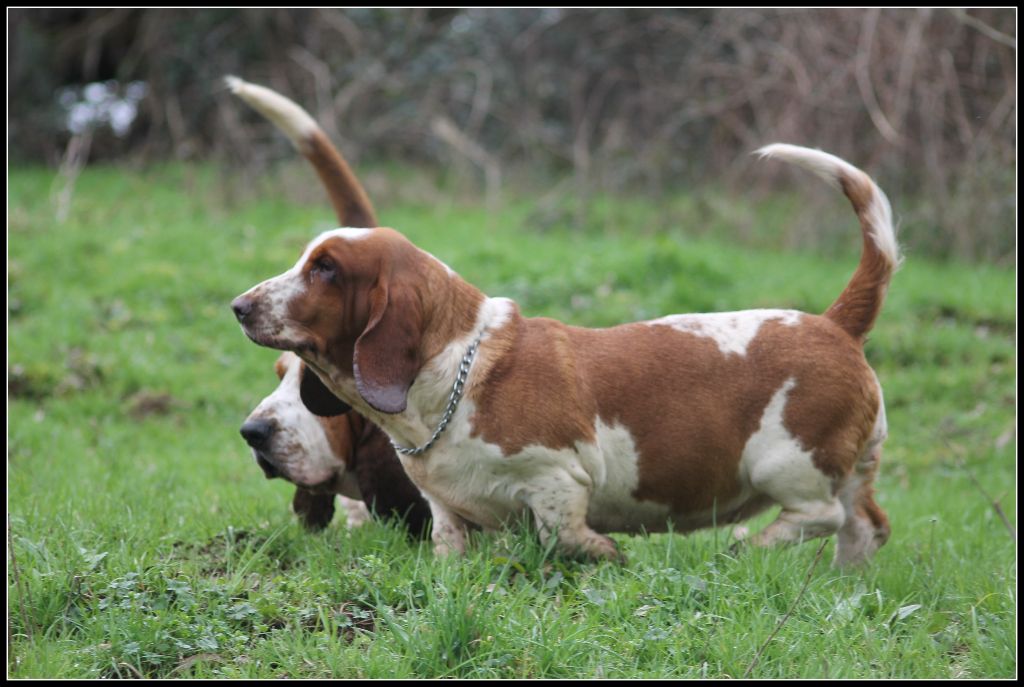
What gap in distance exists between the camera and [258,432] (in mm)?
4734

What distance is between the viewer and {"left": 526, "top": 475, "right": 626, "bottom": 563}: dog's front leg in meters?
4.23

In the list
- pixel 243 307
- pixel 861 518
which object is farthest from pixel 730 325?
pixel 243 307

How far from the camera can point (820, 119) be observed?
1210 centimetres

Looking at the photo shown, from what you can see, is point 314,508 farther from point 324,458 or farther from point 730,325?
point 730,325

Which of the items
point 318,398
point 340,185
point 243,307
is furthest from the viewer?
point 340,185

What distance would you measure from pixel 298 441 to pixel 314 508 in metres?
0.46

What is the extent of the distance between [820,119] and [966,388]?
4.35 metres

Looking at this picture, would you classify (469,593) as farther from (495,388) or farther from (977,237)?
(977,237)

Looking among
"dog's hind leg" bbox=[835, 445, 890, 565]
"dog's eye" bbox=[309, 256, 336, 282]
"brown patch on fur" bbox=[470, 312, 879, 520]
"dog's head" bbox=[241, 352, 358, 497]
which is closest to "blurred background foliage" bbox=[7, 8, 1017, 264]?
"dog's hind leg" bbox=[835, 445, 890, 565]

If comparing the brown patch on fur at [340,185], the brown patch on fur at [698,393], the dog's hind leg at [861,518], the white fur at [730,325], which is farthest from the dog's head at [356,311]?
the dog's hind leg at [861,518]

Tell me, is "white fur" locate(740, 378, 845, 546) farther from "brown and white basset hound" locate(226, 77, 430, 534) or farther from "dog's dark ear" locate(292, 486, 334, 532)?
"dog's dark ear" locate(292, 486, 334, 532)

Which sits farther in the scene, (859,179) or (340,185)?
(340,185)

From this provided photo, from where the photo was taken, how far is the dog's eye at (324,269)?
408 centimetres

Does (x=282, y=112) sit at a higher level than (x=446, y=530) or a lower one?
higher
